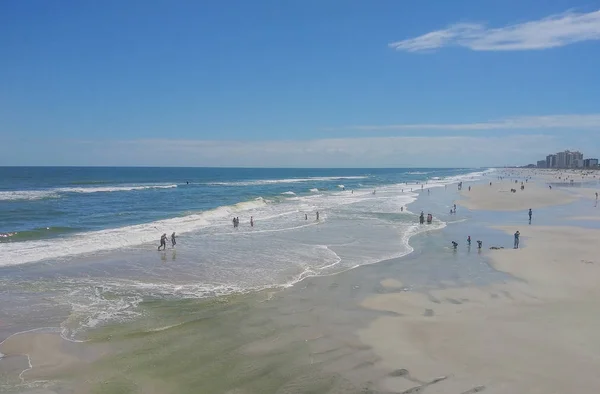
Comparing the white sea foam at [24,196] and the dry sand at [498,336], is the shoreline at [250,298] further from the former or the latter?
the white sea foam at [24,196]

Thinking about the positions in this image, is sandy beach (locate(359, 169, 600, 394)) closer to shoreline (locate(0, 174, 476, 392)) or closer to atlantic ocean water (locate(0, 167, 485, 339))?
shoreline (locate(0, 174, 476, 392))

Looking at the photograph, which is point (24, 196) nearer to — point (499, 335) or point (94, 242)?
point (94, 242)

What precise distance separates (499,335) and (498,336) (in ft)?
0.30

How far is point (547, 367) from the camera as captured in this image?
422 inches

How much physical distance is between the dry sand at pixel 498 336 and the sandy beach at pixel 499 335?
2 centimetres

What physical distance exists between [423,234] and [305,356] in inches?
869

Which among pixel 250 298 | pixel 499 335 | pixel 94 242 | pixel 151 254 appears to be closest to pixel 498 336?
pixel 499 335

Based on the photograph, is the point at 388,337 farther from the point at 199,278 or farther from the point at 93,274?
the point at 93,274

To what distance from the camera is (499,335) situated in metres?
12.7

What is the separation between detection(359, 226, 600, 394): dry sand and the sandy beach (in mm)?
22

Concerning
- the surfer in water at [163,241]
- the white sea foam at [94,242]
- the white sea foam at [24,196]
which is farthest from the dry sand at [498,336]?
the white sea foam at [24,196]

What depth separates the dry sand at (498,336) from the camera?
398 inches

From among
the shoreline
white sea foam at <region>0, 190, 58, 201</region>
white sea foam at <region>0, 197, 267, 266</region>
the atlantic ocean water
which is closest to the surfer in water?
the atlantic ocean water

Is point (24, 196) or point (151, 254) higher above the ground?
point (24, 196)
